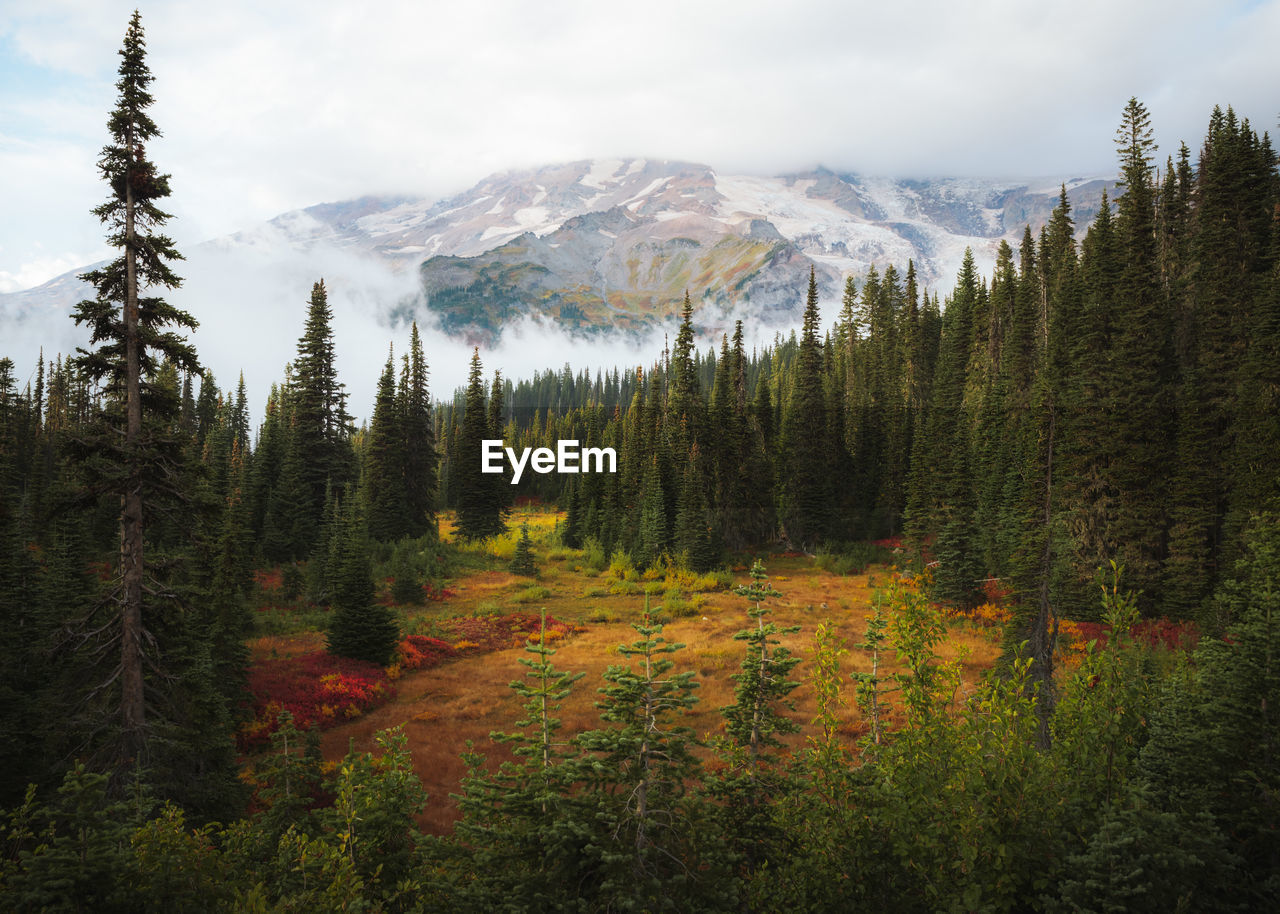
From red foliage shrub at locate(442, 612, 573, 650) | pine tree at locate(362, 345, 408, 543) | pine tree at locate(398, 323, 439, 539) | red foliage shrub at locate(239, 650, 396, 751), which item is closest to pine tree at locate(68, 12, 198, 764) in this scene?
red foliage shrub at locate(239, 650, 396, 751)

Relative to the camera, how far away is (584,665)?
28.1m

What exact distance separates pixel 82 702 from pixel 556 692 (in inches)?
397

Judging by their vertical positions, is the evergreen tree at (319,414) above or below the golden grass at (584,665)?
above

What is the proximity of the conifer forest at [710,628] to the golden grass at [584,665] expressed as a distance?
1.02ft

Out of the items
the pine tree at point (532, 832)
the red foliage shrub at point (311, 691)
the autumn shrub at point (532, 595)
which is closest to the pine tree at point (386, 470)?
the autumn shrub at point (532, 595)

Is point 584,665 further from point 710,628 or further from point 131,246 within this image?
point 131,246

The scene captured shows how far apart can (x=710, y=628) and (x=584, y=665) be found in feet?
32.3

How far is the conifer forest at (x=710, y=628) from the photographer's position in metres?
5.77

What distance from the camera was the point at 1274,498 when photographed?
22.0 m

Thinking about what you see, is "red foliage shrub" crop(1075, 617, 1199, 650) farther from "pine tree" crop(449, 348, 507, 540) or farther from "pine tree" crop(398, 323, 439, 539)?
"pine tree" crop(398, 323, 439, 539)

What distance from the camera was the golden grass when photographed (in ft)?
67.1

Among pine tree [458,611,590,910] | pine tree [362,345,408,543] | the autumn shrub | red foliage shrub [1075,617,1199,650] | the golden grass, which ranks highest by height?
pine tree [362,345,408,543]

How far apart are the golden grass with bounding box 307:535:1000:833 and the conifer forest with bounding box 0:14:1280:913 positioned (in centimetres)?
31

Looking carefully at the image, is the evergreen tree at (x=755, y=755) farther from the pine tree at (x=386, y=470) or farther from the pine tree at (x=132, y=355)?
the pine tree at (x=386, y=470)
